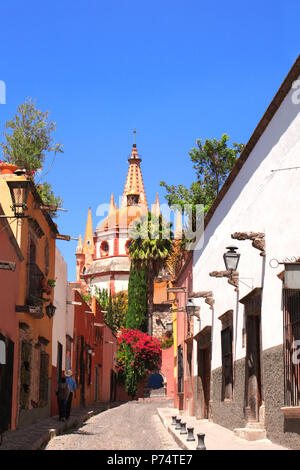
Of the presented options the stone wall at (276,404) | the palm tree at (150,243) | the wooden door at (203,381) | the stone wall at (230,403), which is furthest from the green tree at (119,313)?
the stone wall at (276,404)

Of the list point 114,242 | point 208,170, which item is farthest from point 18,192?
point 114,242

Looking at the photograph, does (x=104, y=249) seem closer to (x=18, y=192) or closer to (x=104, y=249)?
(x=104, y=249)

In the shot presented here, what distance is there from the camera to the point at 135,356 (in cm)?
4747

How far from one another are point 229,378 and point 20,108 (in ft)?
42.6

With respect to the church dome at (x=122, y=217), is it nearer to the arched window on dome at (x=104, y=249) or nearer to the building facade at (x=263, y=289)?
the arched window on dome at (x=104, y=249)

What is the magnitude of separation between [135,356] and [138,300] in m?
5.16

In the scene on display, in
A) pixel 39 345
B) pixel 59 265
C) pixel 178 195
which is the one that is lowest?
pixel 39 345

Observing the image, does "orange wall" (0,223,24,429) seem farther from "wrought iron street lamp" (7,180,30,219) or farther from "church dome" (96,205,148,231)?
"church dome" (96,205,148,231)

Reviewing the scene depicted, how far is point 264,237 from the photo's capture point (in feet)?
37.4

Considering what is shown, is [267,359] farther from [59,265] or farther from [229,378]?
[59,265]

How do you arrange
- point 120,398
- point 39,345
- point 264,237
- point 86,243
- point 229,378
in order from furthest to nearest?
point 86,243
point 120,398
point 39,345
point 229,378
point 264,237

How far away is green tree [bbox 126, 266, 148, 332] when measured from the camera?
5094 centimetres
